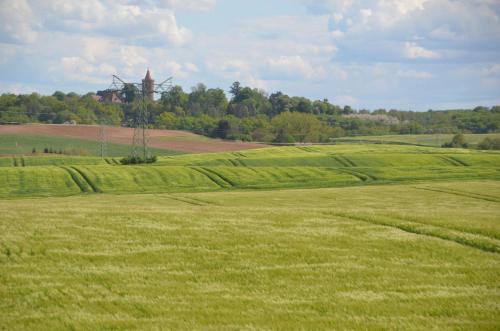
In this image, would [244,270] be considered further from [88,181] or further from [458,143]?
[458,143]

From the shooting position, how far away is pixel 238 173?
77000 mm

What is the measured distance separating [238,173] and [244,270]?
57.2 metres

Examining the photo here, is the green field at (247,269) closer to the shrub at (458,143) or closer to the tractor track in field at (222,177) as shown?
the tractor track in field at (222,177)

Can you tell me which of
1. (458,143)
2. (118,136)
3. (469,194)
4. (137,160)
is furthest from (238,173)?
(458,143)

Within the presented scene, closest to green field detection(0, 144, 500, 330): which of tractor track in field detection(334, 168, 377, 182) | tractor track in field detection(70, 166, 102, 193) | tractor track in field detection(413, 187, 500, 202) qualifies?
tractor track in field detection(413, 187, 500, 202)

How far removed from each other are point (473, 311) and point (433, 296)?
146 centimetres

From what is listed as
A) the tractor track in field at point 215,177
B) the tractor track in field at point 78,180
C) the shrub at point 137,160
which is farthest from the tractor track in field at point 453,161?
the tractor track in field at point 78,180

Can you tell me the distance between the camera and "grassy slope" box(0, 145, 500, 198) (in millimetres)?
68188

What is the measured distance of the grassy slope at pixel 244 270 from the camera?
15555 millimetres

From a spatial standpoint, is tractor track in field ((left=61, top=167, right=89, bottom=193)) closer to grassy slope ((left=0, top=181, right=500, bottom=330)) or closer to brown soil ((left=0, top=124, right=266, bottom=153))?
grassy slope ((left=0, top=181, right=500, bottom=330))

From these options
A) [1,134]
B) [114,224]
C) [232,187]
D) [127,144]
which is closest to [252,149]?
[127,144]

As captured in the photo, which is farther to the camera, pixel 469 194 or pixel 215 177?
pixel 215 177

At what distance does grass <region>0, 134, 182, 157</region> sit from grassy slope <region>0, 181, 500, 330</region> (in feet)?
290

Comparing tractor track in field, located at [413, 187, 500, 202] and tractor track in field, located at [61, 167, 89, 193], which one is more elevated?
tractor track in field, located at [413, 187, 500, 202]
